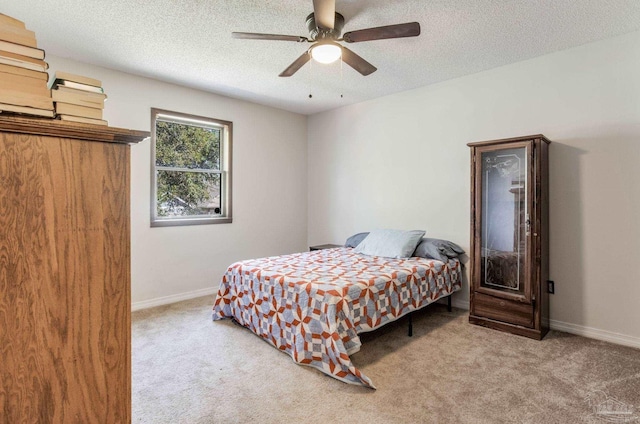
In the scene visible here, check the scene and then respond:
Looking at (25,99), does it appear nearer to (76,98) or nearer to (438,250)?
(76,98)

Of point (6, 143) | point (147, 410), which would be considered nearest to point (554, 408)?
point (147, 410)

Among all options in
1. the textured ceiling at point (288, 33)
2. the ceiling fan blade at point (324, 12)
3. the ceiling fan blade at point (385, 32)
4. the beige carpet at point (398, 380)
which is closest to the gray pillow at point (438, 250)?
the beige carpet at point (398, 380)

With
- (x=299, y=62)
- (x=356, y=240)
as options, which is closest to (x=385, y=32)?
(x=299, y=62)

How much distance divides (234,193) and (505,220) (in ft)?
10.6

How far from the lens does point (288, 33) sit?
9.04 feet

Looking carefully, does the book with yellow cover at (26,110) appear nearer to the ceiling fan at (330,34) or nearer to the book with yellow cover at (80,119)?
the book with yellow cover at (80,119)

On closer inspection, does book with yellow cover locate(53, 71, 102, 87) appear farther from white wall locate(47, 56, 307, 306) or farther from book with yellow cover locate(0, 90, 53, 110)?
white wall locate(47, 56, 307, 306)

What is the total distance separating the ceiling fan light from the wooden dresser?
173 centimetres

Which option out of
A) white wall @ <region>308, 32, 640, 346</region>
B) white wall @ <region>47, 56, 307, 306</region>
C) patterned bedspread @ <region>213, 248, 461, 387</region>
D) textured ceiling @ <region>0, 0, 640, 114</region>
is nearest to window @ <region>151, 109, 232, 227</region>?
white wall @ <region>47, 56, 307, 306</region>

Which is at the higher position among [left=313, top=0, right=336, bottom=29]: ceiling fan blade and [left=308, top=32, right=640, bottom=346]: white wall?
[left=313, top=0, right=336, bottom=29]: ceiling fan blade

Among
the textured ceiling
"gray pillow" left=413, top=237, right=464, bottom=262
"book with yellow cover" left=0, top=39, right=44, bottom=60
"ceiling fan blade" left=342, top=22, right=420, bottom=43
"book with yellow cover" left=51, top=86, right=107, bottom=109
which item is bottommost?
"gray pillow" left=413, top=237, right=464, bottom=262

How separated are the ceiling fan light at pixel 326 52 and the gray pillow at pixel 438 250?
84.8 inches

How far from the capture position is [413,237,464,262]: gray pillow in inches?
137

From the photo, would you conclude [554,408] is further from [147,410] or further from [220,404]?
[147,410]
